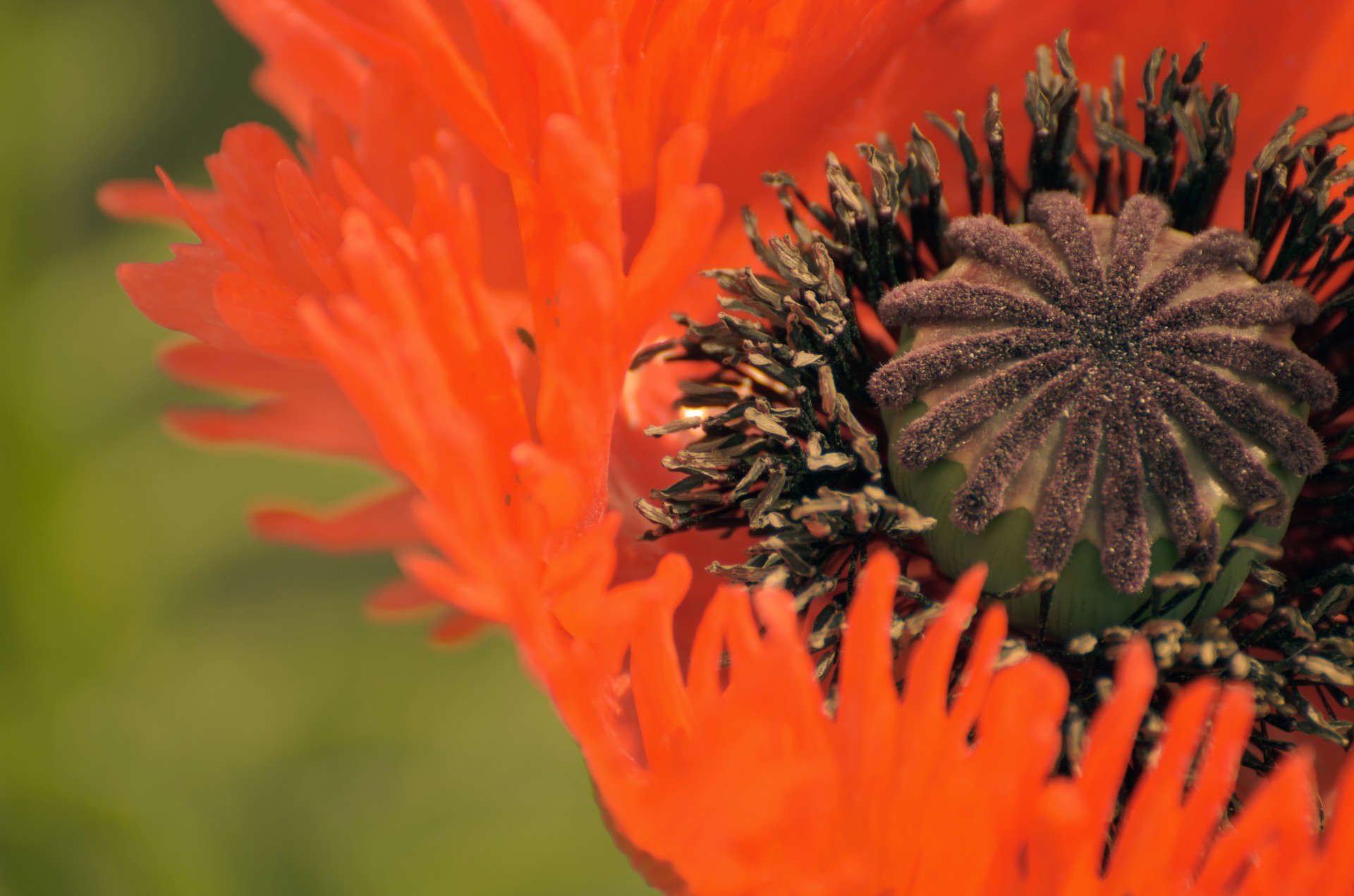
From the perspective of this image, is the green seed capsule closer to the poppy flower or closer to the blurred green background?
the poppy flower

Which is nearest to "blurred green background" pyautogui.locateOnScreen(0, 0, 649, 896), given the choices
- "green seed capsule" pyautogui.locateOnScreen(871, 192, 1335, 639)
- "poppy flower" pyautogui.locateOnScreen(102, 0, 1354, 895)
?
"poppy flower" pyautogui.locateOnScreen(102, 0, 1354, 895)

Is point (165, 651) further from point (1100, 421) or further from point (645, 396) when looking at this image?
point (1100, 421)

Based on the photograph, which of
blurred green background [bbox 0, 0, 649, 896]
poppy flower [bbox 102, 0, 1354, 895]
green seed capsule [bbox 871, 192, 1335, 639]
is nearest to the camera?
poppy flower [bbox 102, 0, 1354, 895]

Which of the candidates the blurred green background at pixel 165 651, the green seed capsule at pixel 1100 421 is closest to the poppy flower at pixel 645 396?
the green seed capsule at pixel 1100 421

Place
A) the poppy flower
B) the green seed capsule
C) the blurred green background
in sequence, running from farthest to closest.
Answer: the blurred green background
the green seed capsule
the poppy flower

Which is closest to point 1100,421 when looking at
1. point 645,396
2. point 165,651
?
point 645,396

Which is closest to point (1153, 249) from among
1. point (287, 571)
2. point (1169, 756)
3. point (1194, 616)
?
point (1194, 616)

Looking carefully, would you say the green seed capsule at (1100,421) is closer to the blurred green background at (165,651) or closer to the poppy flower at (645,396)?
the poppy flower at (645,396)

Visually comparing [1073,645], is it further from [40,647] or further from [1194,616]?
[40,647]
